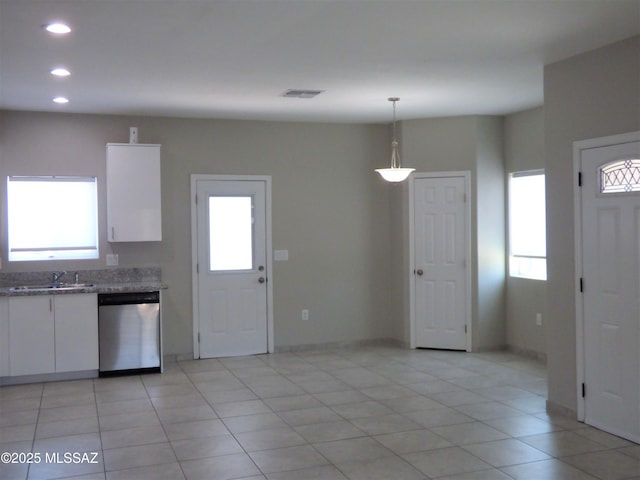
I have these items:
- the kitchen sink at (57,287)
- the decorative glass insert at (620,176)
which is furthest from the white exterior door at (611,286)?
the kitchen sink at (57,287)

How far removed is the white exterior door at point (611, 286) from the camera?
434cm

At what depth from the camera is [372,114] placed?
735 cm

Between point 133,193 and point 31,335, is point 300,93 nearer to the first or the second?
point 133,193

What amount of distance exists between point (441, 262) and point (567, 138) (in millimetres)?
2973

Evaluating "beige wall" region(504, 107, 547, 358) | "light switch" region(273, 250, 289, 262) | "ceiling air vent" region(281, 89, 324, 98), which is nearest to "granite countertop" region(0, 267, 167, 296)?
"light switch" region(273, 250, 289, 262)

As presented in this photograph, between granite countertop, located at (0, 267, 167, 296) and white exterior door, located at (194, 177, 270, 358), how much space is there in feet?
2.07

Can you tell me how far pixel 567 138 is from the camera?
192 inches

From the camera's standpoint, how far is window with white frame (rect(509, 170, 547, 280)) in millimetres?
7109

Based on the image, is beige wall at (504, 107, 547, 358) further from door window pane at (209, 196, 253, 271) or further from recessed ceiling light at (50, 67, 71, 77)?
recessed ceiling light at (50, 67, 71, 77)

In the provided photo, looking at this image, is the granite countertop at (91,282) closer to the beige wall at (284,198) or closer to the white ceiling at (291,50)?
the beige wall at (284,198)

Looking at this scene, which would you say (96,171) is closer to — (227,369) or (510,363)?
(227,369)

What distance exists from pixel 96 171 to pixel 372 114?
3057mm

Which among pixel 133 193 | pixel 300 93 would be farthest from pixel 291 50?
pixel 133 193

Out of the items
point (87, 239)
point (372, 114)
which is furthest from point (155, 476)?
point (372, 114)
